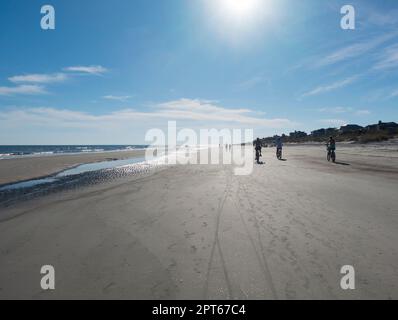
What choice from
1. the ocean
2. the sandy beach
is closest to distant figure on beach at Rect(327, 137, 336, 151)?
the sandy beach

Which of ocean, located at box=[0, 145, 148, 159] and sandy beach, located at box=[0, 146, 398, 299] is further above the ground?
ocean, located at box=[0, 145, 148, 159]

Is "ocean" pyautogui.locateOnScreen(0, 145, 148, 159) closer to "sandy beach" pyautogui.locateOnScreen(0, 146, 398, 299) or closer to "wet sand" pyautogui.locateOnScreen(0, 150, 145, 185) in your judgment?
"wet sand" pyautogui.locateOnScreen(0, 150, 145, 185)

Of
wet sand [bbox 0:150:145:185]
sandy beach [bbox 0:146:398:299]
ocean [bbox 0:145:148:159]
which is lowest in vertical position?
sandy beach [bbox 0:146:398:299]

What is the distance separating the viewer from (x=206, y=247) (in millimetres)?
5738

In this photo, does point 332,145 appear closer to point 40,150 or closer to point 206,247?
point 206,247

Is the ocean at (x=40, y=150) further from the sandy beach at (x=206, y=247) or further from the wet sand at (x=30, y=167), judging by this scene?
the sandy beach at (x=206, y=247)

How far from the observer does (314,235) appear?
6230 mm

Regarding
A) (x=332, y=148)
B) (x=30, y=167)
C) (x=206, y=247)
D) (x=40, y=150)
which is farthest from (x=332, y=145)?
(x=40, y=150)

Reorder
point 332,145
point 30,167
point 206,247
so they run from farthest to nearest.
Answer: point 30,167 → point 332,145 → point 206,247

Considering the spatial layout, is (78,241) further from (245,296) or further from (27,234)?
(245,296)

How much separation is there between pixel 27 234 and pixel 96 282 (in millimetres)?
3548

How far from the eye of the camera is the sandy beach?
13.9ft

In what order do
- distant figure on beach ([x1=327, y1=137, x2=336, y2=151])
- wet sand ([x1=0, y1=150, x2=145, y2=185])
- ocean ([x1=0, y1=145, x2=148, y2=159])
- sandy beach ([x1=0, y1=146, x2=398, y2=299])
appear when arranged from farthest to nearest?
ocean ([x1=0, y1=145, x2=148, y2=159]) → distant figure on beach ([x1=327, y1=137, x2=336, y2=151]) → wet sand ([x1=0, y1=150, x2=145, y2=185]) → sandy beach ([x1=0, y1=146, x2=398, y2=299])

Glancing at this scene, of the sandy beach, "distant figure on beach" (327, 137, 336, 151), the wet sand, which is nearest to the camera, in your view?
the sandy beach
